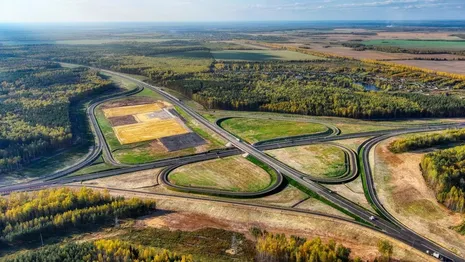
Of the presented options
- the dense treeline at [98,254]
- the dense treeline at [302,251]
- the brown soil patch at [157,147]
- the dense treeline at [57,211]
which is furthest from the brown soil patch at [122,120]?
the dense treeline at [302,251]

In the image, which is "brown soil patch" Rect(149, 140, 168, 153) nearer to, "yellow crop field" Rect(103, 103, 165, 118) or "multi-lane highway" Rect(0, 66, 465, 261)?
"multi-lane highway" Rect(0, 66, 465, 261)

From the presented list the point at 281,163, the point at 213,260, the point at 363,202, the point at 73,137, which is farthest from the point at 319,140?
the point at 73,137

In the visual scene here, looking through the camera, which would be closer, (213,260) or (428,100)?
(213,260)

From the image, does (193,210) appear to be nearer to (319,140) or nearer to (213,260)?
(213,260)

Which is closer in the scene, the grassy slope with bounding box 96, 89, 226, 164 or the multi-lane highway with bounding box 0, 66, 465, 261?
the multi-lane highway with bounding box 0, 66, 465, 261

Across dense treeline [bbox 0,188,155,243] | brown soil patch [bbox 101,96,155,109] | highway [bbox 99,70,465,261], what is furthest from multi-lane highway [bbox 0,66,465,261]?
brown soil patch [bbox 101,96,155,109]
